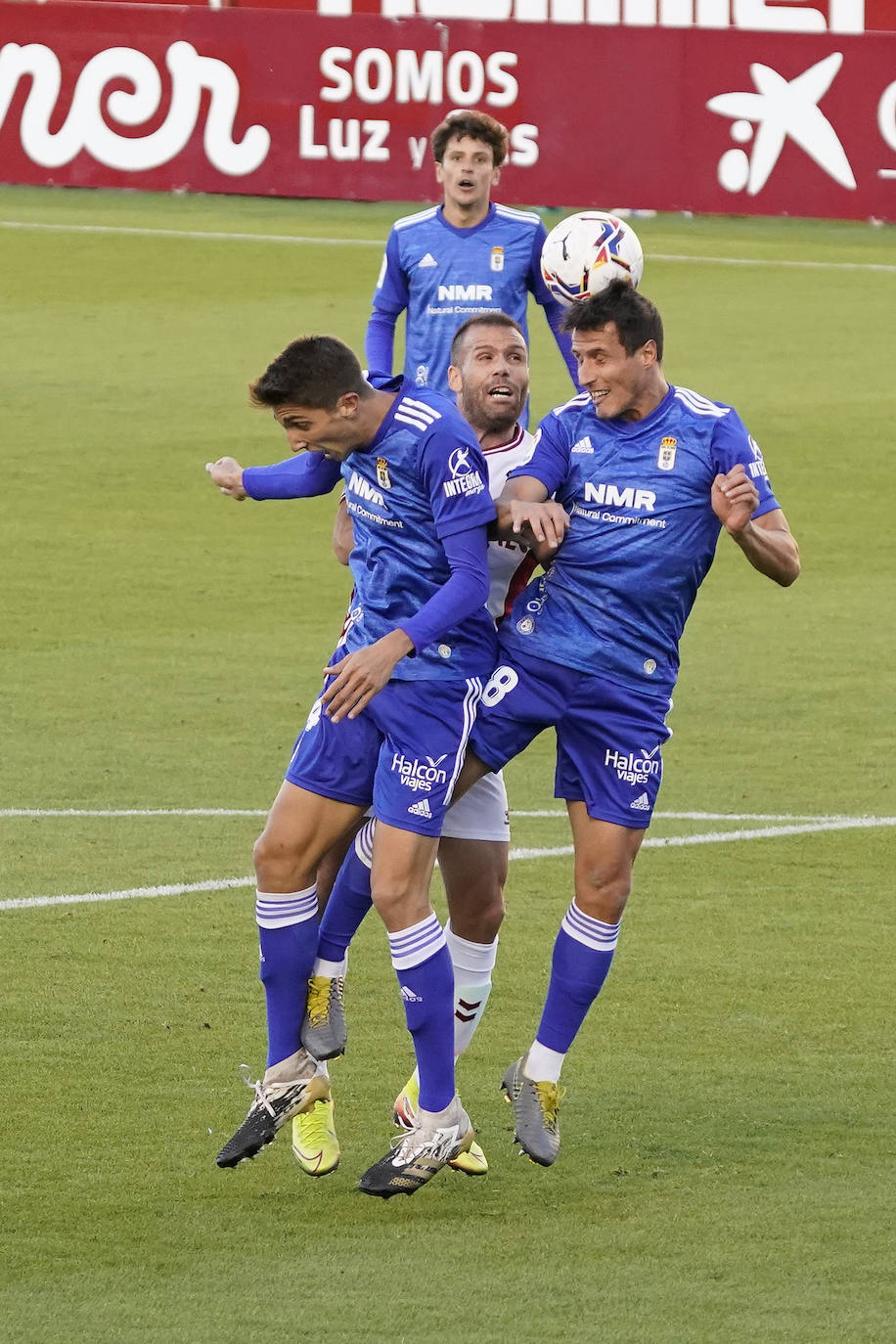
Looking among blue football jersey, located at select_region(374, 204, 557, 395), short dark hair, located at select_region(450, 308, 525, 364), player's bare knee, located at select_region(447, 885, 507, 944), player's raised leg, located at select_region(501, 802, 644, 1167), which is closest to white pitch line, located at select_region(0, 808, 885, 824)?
blue football jersey, located at select_region(374, 204, 557, 395)

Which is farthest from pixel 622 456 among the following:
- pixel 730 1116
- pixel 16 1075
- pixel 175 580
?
pixel 175 580

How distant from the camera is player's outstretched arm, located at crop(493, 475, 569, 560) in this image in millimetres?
5223

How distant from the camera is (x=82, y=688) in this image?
1023 centimetres

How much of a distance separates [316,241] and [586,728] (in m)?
16.9

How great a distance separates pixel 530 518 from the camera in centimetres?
523

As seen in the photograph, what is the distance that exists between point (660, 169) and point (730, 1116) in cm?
1711

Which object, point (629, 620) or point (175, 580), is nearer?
point (629, 620)

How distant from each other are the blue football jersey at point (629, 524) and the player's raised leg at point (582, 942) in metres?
0.39

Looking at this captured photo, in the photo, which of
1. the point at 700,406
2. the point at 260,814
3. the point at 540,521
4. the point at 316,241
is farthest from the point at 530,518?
the point at 316,241

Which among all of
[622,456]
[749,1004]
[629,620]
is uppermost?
[622,456]

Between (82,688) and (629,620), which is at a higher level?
(629,620)

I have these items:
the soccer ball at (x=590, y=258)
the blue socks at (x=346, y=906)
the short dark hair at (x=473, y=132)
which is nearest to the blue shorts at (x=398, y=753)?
the blue socks at (x=346, y=906)

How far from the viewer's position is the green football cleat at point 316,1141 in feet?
17.3

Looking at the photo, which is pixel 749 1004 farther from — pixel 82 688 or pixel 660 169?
pixel 660 169
